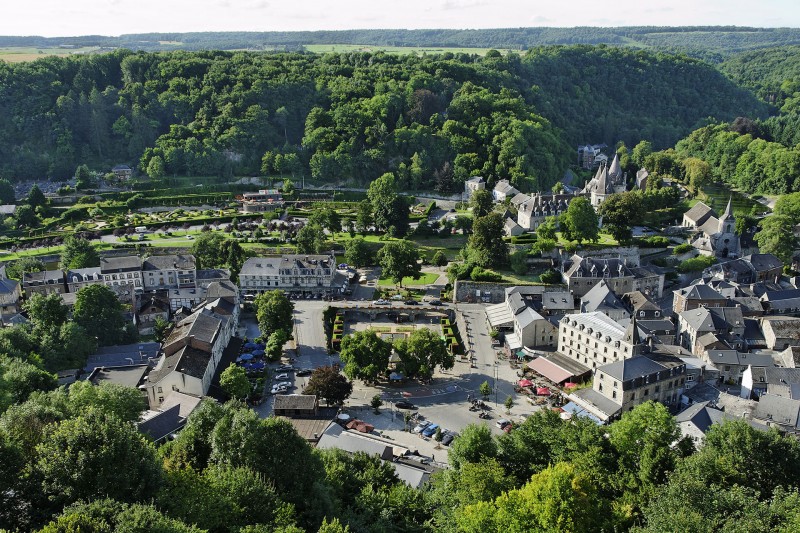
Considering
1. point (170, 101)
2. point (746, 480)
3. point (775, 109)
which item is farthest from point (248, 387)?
point (775, 109)

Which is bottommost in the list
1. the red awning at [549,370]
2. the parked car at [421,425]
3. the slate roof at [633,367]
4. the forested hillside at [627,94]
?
the parked car at [421,425]

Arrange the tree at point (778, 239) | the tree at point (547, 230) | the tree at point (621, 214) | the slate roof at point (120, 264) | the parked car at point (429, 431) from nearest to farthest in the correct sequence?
the parked car at point (429, 431)
the slate roof at point (120, 264)
the tree at point (778, 239)
the tree at point (621, 214)
the tree at point (547, 230)

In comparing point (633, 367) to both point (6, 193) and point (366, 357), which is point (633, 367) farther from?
point (6, 193)

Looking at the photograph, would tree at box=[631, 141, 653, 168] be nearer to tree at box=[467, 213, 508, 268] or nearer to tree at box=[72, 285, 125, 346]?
tree at box=[467, 213, 508, 268]

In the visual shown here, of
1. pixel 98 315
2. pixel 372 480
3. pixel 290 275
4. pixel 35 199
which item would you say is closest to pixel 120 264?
pixel 98 315

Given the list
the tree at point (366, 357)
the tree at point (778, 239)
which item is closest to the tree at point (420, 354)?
the tree at point (366, 357)

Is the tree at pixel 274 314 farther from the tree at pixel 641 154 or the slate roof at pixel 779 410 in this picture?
the tree at pixel 641 154

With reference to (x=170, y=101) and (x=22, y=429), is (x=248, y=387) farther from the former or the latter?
(x=170, y=101)
